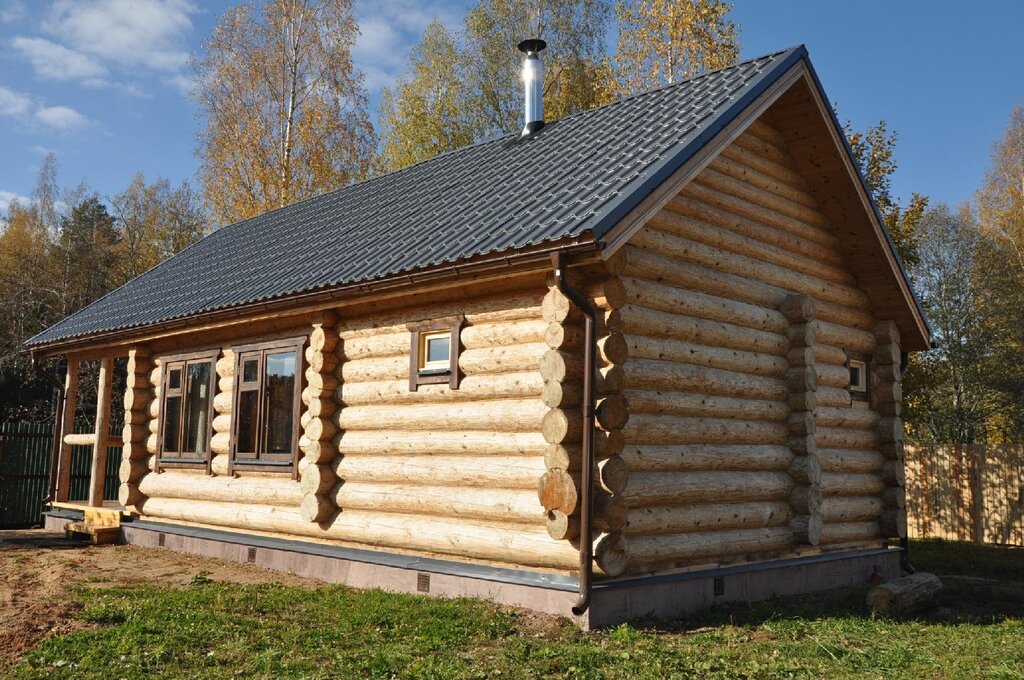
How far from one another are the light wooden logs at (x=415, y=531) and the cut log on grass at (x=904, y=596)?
12.1ft

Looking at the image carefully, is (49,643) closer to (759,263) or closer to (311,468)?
(311,468)

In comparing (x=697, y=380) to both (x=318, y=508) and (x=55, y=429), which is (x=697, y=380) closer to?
(x=318, y=508)

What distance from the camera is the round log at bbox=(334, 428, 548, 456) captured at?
884 cm

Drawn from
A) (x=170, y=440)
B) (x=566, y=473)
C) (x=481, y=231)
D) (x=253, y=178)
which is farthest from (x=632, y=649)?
(x=253, y=178)

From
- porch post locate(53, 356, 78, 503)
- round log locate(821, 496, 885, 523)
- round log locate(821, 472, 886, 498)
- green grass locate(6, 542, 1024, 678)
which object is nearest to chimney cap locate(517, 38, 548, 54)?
round log locate(821, 472, 886, 498)

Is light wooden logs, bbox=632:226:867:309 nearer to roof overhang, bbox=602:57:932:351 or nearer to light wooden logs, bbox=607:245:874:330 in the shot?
light wooden logs, bbox=607:245:874:330

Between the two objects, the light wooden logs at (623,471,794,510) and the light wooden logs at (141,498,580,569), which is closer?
the light wooden logs at (141,498,580,569)

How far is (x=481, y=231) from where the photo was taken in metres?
9.58

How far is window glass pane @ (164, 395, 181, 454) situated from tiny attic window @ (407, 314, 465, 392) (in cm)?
558

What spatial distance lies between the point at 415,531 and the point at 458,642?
2.61m

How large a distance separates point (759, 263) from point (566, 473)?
4.50 metres

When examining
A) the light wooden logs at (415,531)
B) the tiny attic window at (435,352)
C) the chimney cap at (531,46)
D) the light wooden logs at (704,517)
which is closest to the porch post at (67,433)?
the light wooden logs at (415,531)

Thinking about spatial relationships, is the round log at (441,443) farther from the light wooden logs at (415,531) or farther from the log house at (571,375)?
the light wooden logs at (415,531)

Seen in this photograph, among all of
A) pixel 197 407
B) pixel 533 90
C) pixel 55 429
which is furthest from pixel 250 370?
pixel 55 429
